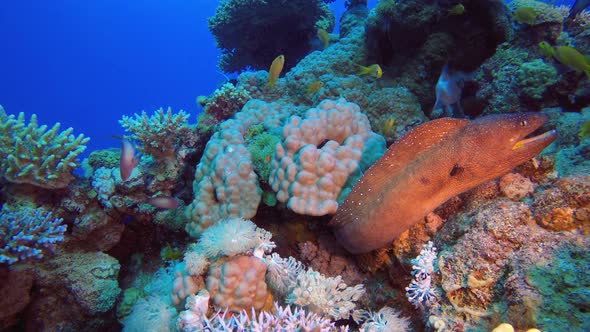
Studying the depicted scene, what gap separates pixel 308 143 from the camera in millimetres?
3441

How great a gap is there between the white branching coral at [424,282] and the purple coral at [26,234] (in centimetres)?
395

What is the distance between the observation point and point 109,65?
4222 inches

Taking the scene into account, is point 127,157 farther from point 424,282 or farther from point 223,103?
point 424,282

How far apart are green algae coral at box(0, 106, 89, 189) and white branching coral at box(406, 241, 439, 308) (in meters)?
4.35

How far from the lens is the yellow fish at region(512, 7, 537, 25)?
168 inches

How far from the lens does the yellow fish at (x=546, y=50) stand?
3791 mm

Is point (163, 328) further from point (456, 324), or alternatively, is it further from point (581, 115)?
point (581, 115)

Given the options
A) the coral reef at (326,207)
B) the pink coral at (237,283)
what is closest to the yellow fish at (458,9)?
the coral reef at (326,207)

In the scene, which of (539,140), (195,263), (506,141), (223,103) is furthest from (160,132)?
(539,140)

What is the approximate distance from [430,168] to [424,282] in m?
0.90

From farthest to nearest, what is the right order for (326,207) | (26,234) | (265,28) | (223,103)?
(265,28) → (223,103) → (26,234) → (326,207)

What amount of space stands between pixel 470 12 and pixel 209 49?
460 ft

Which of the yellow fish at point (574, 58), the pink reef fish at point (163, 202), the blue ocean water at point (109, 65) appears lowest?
the yellow fish at point (574, 58)

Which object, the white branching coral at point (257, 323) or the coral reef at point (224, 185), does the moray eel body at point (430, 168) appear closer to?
the white branching coral at point (257, 323)
